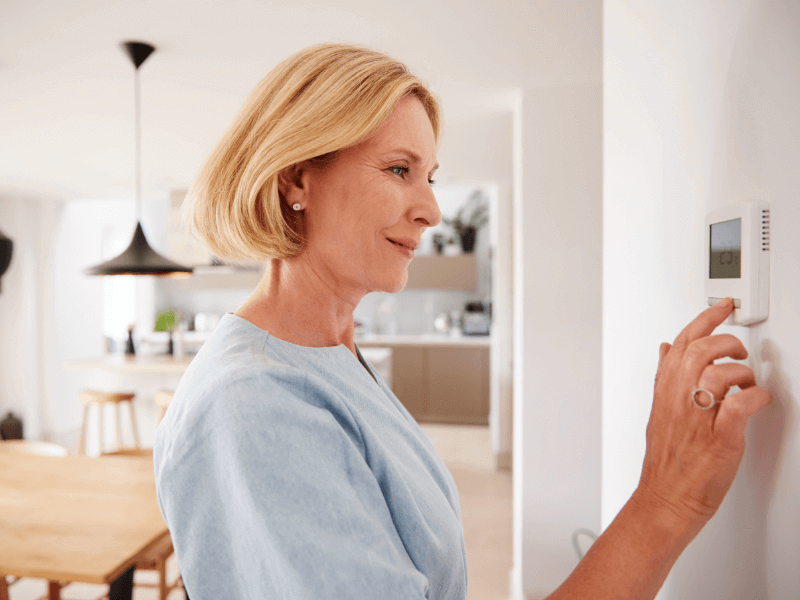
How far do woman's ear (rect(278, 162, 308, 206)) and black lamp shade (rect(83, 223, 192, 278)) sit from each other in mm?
1938

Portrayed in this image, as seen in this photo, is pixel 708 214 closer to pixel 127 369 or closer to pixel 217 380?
pixel 217 380

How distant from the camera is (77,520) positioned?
6.01ft

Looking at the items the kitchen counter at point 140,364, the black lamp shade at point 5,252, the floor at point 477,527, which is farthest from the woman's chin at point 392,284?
the kitchen counter at point 140,364

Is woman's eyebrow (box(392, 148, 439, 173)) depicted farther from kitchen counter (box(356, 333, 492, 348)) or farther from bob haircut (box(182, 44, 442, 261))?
kitchen counter (box(356, 333, 492, 348))

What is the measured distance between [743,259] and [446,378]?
5.41 m

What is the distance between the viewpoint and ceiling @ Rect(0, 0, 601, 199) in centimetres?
179

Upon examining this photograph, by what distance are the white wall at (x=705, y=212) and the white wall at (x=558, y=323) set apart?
1339 millimetres

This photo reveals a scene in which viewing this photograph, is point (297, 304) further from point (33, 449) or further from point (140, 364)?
point (140, 364)

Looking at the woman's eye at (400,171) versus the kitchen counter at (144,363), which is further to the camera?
the kitchen counter at (144,363)

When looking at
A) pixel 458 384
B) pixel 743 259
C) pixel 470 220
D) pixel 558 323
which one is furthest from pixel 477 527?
pixel 470 220

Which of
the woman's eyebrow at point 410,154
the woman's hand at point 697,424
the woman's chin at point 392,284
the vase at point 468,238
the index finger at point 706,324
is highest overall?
the vase at point 468,238

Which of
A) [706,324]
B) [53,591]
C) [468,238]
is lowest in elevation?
[53,591]

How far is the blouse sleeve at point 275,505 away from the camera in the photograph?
0.47m

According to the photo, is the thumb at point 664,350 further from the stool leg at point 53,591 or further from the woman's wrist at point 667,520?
the stool leg at point 53,591
